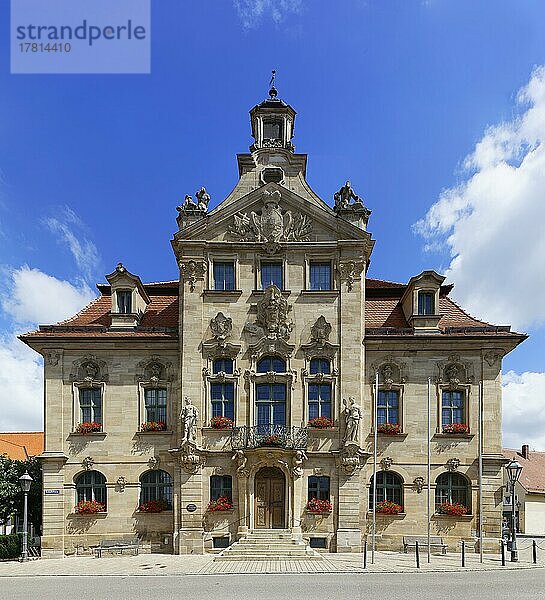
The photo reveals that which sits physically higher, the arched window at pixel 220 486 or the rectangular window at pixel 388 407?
the rectangular window at pixel 388 407

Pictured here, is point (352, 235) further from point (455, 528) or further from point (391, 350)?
point (455, 528)

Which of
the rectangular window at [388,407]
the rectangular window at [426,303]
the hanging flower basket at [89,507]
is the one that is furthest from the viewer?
the rectangular window at [426,303]

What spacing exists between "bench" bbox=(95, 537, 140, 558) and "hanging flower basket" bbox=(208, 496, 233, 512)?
3747mm

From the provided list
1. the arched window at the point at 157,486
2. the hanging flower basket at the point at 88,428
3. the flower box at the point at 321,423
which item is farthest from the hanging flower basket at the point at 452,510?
the hanging flower basket at the point at 88,428

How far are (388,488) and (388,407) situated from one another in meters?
3.83

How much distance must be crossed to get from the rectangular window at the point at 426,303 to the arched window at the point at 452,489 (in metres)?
7.84

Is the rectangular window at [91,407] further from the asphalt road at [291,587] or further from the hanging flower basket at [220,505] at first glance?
the asphalt road at [291,587]

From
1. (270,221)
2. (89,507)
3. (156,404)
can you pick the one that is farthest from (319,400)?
(89,507)

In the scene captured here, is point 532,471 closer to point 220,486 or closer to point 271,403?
point 271,403

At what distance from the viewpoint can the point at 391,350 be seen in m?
36.4

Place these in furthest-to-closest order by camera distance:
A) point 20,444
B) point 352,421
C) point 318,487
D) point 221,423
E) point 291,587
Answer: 1. point 20,444
2. point 221,423
3. point 318,487
4. point 352,421
5. point 291,587

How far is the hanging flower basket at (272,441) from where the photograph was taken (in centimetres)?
3417

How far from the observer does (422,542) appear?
34.5 m

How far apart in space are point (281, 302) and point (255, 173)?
6.84 m
